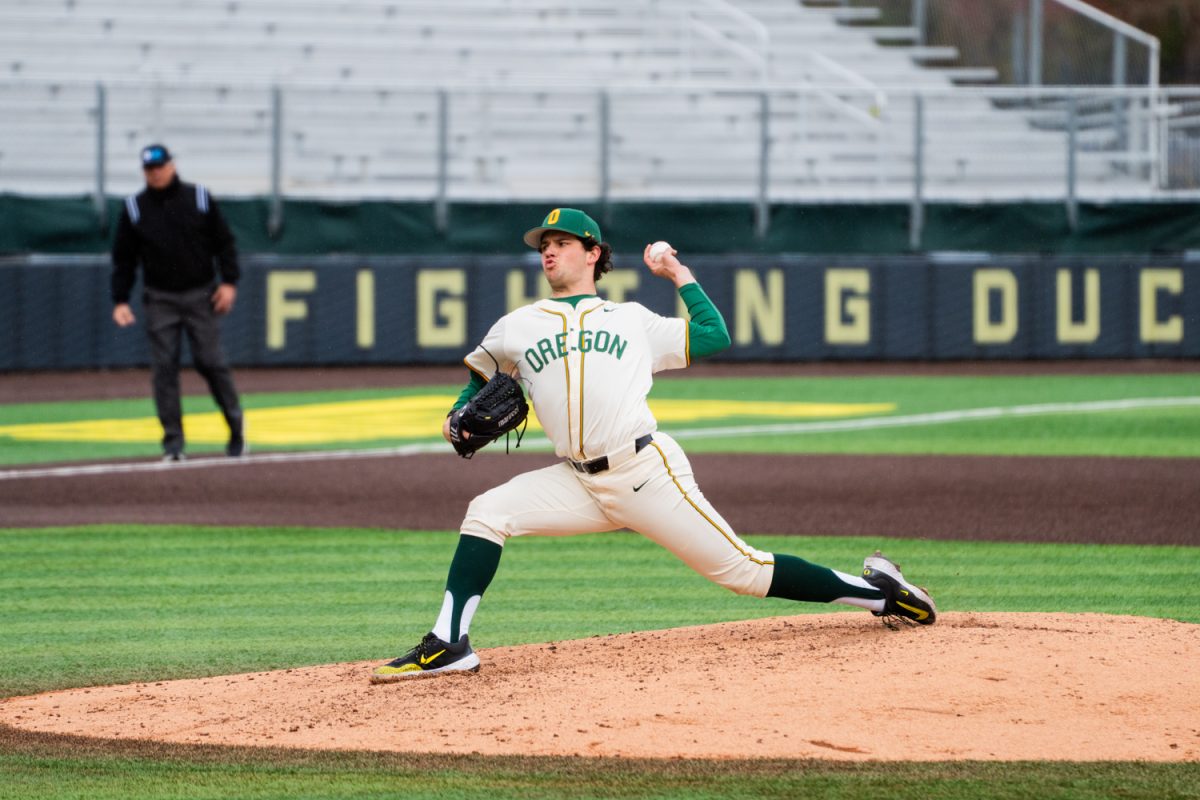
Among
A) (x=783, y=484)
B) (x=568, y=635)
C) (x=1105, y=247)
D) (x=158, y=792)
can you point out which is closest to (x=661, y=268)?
(x=568, y=635)

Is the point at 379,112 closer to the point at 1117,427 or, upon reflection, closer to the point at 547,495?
the point at 1117,427

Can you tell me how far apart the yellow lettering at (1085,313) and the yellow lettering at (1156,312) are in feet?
1.77

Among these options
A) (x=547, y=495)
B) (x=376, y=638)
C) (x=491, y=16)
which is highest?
(x=491, y=16)

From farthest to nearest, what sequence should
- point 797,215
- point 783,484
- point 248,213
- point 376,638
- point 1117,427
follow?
point 797,215, point 248,213, point 1117,427, point 783,484, point 376,638

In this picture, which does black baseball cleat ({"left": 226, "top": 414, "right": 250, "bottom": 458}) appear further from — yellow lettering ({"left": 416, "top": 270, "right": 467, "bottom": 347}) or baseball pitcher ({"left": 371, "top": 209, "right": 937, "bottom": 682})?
yellow lettering ({"left": 416, "top": 270, "right": 467, "bottom": 347})

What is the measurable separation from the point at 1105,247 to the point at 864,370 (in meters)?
4.10

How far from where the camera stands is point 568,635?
Result: 7.05 metres

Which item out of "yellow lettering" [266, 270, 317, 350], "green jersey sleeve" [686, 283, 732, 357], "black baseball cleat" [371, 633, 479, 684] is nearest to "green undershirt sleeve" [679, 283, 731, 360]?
"green jersey sleeve" [686, 283, 732, 357]

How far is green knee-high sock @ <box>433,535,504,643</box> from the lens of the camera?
19.3 feet

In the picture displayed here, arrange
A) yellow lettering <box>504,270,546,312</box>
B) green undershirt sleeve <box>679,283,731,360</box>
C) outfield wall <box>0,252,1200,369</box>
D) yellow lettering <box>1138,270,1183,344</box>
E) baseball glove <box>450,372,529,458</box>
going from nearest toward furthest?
baseball glove <box>450,372,529,458</box>
green undershirt sleeve <box>679,283,731,360</box>
outfield wall <box>0,252,1200,369</box>
yellow lettering <box>504,270,546,312</box>
yellow lettering <box>1138,270,1183,344</box>

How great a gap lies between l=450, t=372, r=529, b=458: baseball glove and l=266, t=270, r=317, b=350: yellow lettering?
548 inches

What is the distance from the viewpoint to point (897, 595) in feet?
20.7

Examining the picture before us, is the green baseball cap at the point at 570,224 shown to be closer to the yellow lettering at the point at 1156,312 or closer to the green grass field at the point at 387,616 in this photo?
the green grass field at the point at 387,616

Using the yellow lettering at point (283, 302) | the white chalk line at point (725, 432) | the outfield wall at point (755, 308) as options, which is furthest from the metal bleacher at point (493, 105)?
the white chalk line at point (725, 432)
